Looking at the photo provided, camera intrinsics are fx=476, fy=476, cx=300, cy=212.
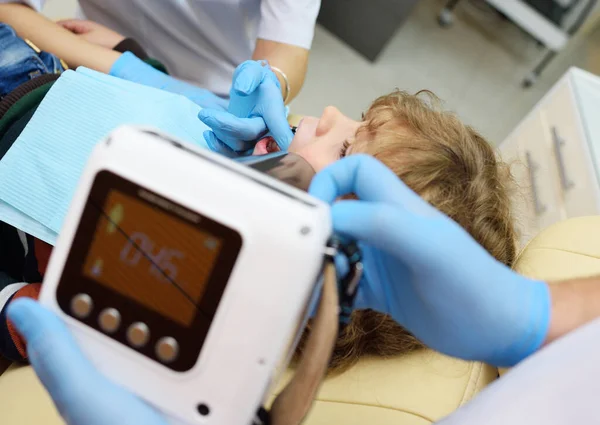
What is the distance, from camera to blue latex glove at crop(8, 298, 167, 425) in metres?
0.43

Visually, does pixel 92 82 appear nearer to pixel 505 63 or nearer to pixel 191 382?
pixel 191 382

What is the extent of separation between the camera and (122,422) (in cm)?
43

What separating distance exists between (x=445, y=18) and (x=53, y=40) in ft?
6.71

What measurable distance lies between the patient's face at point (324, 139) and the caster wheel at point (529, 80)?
6.56 feet

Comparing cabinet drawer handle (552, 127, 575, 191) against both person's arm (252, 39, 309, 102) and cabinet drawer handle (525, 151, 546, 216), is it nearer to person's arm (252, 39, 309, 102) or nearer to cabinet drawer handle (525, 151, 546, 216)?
cabinet drawer handle (525, 151, 546, 216)

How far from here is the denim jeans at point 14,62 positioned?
96 cm

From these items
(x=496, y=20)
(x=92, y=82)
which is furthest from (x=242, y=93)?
(x=496, y=20)

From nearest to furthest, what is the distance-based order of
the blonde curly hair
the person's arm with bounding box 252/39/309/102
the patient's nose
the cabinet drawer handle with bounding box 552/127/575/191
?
1. the blonde curly hair
2. the patient's nose
3. the person's arm with bounding box 252/39/309/102
4. the cabinet drawer handle with bounding box 552/127/575/191

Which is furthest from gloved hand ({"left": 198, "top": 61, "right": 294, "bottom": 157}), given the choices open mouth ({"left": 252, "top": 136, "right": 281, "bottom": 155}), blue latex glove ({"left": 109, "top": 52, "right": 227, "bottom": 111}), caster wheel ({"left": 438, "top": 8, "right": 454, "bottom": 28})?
caster wheel ({"left": 438, "top": 8, "right": 454, "bottom": 28})

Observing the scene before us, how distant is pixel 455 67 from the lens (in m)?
2.45

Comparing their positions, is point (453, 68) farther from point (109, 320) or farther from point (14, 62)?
point (109, 320)

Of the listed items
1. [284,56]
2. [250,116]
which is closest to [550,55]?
[284,56]

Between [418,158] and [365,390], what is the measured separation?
412mm

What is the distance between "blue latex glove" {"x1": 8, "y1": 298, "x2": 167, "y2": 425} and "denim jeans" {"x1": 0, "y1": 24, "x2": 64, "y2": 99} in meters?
0.70
